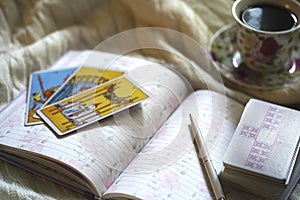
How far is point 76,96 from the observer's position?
840mm

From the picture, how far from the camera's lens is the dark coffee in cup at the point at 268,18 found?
86 centimetres

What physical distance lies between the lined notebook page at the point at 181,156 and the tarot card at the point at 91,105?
8 cm

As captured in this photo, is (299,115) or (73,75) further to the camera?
(73,75)

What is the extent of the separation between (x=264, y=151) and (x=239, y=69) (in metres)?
0.25

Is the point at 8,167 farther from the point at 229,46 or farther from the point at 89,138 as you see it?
the point at 229,46

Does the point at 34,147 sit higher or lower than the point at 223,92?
lower

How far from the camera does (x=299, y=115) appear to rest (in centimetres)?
77

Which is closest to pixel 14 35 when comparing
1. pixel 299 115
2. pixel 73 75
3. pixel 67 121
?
pixel 73 75

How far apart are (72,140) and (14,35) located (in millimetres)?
358

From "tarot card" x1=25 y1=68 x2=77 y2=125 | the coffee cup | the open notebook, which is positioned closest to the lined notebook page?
the open notebook

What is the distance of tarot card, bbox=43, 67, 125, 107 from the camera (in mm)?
853

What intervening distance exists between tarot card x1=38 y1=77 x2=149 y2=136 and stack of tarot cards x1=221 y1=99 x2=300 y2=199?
0.63ft

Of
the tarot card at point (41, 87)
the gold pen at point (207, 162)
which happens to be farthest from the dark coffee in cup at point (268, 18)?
the tarot card at point (41, 87)

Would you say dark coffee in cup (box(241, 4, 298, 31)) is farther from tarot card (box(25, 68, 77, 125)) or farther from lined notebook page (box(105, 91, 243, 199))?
tarot card (box(25, 68, 77, 125))
